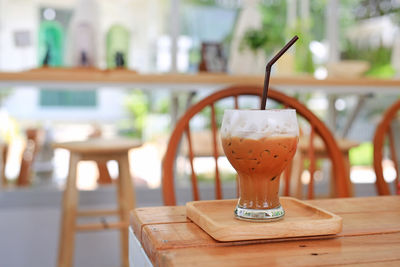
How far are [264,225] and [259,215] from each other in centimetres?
5

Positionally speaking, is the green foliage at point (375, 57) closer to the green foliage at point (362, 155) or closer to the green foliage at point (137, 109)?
the green foliage at point (362, 155)

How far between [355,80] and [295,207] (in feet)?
7.21

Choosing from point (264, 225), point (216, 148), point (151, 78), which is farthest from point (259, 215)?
point (151, 78)

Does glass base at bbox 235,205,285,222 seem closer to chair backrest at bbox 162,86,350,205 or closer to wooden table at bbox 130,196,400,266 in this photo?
wooden table at bbox 130,196,400,266

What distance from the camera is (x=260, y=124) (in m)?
0.75

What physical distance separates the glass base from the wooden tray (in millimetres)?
11

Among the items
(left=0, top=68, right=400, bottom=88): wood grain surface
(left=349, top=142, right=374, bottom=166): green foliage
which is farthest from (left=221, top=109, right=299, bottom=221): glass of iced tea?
(left=349, top=142, right=374, bottom=166): green foliage

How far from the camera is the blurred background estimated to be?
111 inches

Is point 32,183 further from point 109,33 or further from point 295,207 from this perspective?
point 295,207

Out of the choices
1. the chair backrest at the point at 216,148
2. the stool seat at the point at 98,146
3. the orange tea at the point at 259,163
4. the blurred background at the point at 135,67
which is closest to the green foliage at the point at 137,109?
the blurred background at the point at 135,67

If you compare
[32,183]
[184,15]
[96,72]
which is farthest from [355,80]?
[32,183]

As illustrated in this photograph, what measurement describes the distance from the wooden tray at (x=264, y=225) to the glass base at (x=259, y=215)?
0.04ft

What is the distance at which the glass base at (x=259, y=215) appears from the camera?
78 centimetres

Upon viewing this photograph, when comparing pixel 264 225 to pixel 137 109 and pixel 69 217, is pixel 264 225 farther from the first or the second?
pixel 137 109
